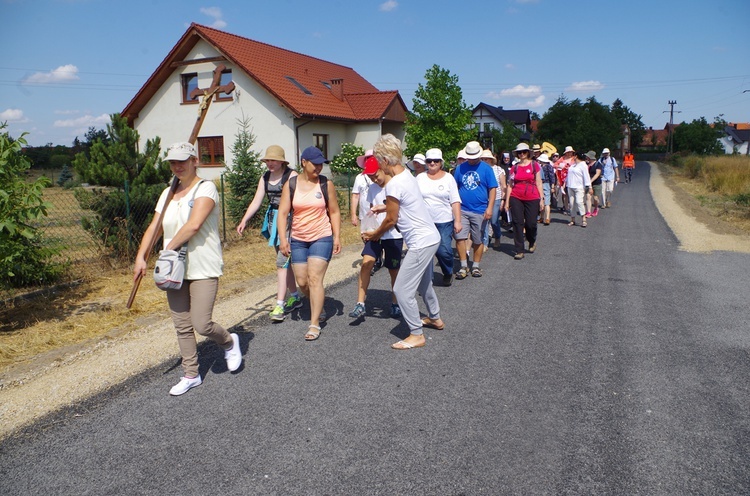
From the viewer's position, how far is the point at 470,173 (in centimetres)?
818

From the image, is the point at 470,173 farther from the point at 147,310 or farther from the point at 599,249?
the point at 147,310

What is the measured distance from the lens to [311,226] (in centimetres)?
538

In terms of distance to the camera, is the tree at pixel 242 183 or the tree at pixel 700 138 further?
the tree at pixel 700 138

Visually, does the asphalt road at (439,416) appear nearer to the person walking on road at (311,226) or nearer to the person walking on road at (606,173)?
the person walking on road at (311,226)

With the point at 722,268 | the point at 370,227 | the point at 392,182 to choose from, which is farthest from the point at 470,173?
the point at 722,268

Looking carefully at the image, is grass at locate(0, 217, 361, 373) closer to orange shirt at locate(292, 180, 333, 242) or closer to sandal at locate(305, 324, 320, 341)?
sandal at locate(305, 324, 320, 341)

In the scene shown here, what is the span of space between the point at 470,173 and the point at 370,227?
8.32 ft

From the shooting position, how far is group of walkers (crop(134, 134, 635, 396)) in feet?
13.9

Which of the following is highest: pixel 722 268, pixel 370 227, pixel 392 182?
pixel 392 182

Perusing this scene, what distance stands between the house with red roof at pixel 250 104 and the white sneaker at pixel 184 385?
23.3 m

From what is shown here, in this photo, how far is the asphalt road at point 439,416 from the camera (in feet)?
10.2

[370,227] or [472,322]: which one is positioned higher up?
[370,227]

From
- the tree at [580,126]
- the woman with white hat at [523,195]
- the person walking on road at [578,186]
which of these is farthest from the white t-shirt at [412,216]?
the tree at [580,126]

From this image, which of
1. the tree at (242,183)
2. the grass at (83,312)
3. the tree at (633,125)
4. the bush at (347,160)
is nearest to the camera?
the grass at (83,312)
